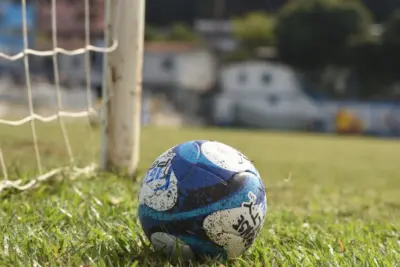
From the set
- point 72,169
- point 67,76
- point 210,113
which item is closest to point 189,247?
point 72,169

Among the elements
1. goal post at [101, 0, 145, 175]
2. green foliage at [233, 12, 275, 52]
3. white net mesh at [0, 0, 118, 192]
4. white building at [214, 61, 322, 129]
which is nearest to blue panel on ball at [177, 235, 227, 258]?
white net mesh at [0, 0, 118, 192]

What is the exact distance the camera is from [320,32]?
140 ft

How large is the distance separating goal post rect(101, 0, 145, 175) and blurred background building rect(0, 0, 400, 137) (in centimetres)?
2763

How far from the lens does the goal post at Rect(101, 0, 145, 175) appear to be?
16.3 feet

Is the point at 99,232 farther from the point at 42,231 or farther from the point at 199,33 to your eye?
the point at 199,33

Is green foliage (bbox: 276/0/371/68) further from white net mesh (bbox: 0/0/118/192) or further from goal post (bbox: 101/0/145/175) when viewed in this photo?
goal post (bbox: 101/0/145/175)

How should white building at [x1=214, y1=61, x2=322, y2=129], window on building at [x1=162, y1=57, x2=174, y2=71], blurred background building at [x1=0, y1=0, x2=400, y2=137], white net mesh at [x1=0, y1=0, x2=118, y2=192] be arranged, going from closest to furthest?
white net mesh at [x1=0, y1=0, x2=118, y2=192]
blurred background building at [x1=0, y1=0, x2=400, y2=137]
white building at [x1=214, y1=61, x2=322, y2=129]
window on building at [x1=162, y1=57, x2=174, y2=71]

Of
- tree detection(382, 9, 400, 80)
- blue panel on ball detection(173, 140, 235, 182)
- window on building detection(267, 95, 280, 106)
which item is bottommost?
window on building detection(267, 95, 280, 106)

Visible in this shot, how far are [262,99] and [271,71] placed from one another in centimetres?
181

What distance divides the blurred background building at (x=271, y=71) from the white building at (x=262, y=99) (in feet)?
0.18

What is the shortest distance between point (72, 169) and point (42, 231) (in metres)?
1.79

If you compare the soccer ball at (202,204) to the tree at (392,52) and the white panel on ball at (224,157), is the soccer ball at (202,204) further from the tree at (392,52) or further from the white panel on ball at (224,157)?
the tree at (392,52)

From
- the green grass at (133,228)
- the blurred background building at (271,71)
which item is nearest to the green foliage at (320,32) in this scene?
the blurred background building at (271,71)

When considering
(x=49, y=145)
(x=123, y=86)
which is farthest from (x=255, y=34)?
(x=123, y=86)
